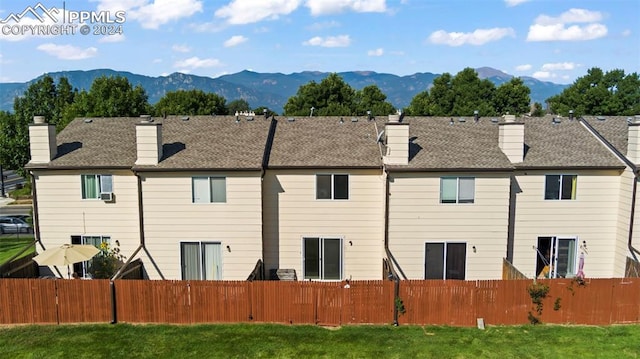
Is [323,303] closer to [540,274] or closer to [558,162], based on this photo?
[540,274]

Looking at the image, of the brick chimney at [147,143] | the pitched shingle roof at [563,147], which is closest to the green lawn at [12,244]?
the brick chimney at [147,143]

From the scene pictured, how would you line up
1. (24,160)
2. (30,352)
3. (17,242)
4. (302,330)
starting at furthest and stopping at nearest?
1. (24,160)
2. (17,242)
3. (302,330)
4. (30,352)

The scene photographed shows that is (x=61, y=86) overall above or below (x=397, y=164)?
above

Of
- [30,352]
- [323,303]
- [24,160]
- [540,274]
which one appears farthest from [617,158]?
[24,160]

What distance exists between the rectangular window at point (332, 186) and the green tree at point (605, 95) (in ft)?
121

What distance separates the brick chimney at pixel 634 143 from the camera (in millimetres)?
17141

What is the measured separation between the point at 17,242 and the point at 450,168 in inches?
996

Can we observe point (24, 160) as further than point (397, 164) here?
Yes

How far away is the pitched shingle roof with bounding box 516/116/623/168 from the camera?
17531 millimetres

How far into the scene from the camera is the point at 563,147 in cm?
1864

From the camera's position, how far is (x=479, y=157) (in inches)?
682

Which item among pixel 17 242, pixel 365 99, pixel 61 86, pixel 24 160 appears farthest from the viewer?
pixel 365 99

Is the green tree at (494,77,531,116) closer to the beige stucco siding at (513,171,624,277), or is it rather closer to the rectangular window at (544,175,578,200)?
the beige stucco siding at (513,171,624,277)

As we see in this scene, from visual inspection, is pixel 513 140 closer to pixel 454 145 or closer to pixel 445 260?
pixel 454 145
